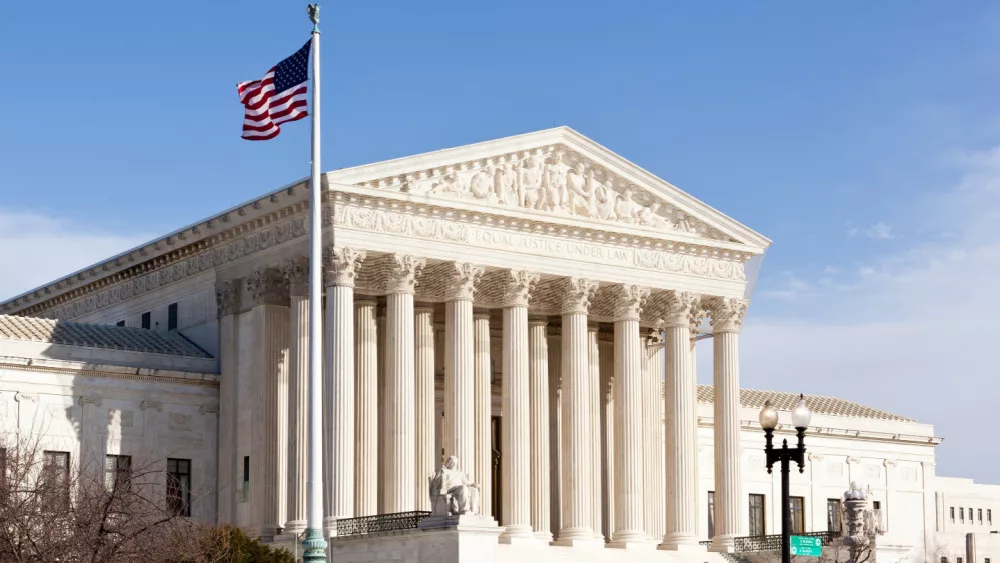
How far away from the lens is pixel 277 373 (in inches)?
2601

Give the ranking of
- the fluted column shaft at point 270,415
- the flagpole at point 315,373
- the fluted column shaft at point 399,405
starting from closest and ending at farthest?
the flagpole at point 315,373, the fluted column shaft at point 399,405, the fluted column shaft at point 270,415

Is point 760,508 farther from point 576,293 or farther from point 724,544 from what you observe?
point 576,293

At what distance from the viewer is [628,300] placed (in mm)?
69562

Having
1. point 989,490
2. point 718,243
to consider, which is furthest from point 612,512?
point 989,490

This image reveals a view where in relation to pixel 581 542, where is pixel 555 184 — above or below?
Answer: above

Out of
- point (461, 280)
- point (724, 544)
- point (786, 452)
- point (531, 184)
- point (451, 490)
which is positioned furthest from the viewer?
point (724, 544)

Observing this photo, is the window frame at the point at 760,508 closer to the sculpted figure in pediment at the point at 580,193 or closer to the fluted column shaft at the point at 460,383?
the sculpted figure in pediment at the point at 580,193

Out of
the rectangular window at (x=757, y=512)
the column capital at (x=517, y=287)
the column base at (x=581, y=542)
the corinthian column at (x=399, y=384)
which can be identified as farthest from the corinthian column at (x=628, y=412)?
the rectangular window at (x=757, y=512)

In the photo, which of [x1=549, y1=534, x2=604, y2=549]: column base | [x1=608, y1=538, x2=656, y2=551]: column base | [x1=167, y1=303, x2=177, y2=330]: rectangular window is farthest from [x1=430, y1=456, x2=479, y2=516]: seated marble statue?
[x1=167, y1=303, x2=177, y2=330]: rectangular window

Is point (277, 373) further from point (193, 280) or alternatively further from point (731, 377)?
point (731, 377)

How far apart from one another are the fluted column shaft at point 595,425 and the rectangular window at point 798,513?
1916 cm

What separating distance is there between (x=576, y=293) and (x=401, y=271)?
8.00 m

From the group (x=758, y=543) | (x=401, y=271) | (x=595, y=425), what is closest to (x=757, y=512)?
(x=758, y=543)

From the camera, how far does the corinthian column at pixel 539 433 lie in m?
68.8
